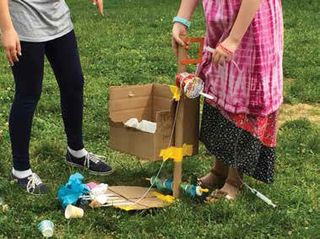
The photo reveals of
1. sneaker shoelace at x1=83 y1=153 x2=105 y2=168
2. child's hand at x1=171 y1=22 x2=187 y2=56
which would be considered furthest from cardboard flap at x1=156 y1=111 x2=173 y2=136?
sneaker shoelace at x1=83 y1=153 x2=105 y2=168

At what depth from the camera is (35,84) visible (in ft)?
12.1

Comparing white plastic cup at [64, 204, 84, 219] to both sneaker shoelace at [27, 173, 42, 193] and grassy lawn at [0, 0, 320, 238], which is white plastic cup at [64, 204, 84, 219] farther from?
sneaker shoelace at [27, 173, 42, 193]

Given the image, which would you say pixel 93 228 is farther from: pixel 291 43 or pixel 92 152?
pixel 291 43

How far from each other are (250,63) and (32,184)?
147cm

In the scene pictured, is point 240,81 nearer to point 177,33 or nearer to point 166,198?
point 177,33

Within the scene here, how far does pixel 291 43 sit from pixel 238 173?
14.3 ft

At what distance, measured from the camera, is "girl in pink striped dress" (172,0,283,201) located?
3.35 metres

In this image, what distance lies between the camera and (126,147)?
3.85 m

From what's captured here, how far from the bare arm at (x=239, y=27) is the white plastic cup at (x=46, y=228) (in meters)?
1.22

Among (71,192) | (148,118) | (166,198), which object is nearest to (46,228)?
(71,192)

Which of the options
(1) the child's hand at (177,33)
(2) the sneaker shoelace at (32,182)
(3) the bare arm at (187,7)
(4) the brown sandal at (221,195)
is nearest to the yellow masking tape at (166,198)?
(4) the brown sandal at (221,195)

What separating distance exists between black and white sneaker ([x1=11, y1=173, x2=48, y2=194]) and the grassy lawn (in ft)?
0.15

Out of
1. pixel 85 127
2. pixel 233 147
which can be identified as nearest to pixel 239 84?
pixel 233 147

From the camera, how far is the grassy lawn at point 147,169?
11.2ft
